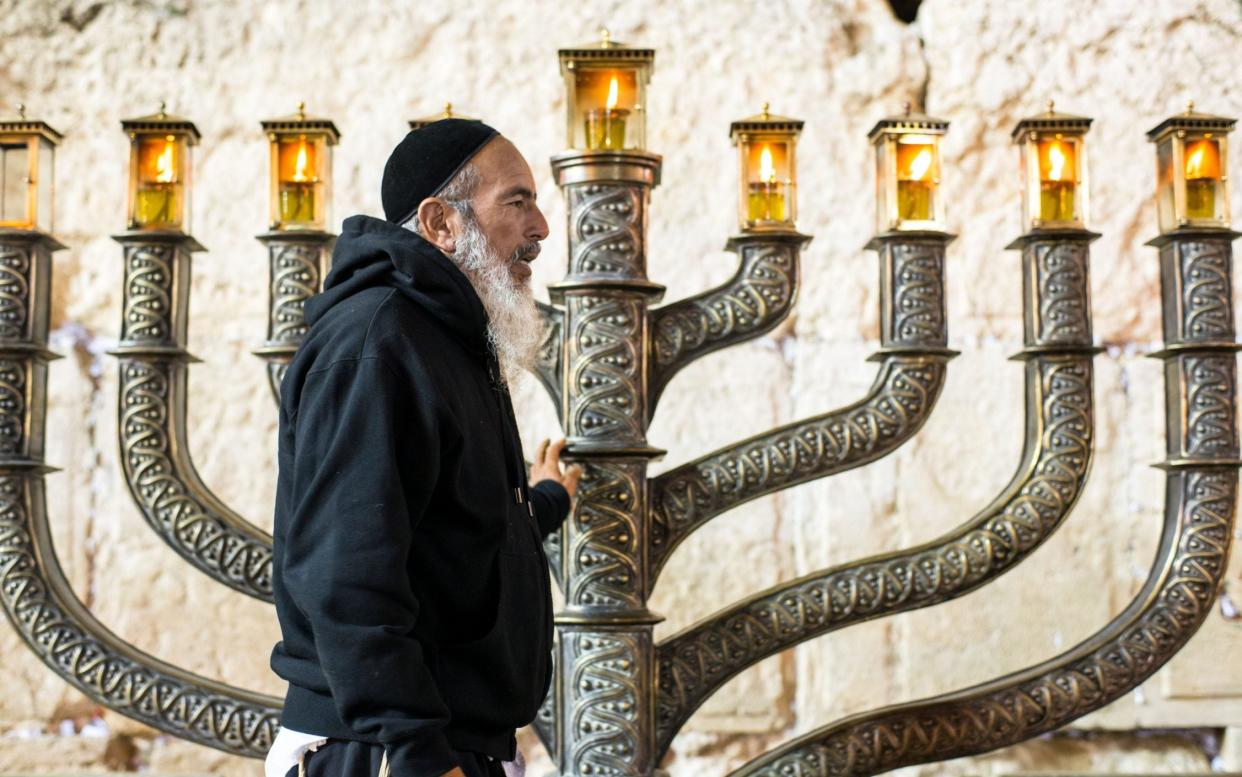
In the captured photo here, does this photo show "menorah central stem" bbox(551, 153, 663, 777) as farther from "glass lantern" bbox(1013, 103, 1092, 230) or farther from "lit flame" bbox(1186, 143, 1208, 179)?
"lit flame" bbox(1186, 143, 1208, 179)

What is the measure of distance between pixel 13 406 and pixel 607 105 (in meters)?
1.23

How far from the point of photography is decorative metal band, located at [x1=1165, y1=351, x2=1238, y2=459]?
2.66 meters

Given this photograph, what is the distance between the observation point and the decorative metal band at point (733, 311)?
2629mm

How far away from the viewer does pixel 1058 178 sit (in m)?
2.66

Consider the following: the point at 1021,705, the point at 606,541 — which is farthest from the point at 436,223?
the point at 1021,705

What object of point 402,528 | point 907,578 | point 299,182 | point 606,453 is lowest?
point 907,578

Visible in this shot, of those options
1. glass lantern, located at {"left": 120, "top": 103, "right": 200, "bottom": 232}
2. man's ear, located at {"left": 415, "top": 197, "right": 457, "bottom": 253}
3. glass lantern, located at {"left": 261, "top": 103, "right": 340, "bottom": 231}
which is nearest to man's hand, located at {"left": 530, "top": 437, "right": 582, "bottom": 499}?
glass lantern, located at {"left": 261, "top": 103, "right": 340, "bottom": 231}

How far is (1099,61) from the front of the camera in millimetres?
3576

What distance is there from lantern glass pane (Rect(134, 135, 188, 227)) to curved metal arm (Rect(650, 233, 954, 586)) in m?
1.05

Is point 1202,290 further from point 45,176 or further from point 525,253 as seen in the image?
point 45,176

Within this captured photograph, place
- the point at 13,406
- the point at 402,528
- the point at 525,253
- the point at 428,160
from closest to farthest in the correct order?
the point at 402,528 < the point at 428,160 < the point at 525,253 < the point at 13,406

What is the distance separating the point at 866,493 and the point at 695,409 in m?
0.47

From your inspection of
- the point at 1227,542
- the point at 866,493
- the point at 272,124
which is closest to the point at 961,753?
the point at 1227,542

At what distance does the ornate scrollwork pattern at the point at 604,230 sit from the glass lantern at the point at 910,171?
1.60 feet
